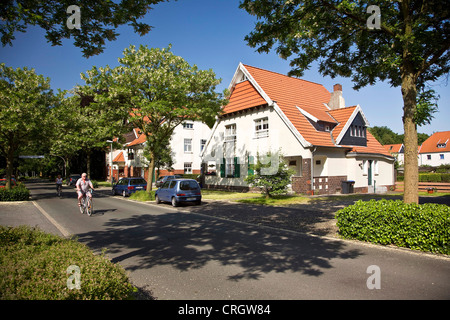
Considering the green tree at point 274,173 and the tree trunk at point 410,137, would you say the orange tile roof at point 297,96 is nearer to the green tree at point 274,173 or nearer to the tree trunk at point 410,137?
the green tree at point 274,173

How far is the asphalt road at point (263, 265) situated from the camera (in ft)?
15.7

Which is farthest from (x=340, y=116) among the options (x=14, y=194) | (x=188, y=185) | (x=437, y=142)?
(x=437, y=142)

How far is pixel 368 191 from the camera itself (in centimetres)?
2511

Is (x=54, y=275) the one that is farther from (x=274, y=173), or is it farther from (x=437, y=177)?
(x=437, y=177)

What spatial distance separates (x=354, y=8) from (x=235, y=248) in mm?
7499

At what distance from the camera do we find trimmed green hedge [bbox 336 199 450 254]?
682cm

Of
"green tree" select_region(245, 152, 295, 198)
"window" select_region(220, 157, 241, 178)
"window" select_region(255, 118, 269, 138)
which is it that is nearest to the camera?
"green tree" select_region(245, 152, 295, 198)

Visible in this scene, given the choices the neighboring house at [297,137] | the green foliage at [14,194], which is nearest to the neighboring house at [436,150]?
the neighboring house at [297,137]

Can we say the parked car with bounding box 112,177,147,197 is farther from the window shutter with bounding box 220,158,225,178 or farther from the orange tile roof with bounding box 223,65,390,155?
the orange tile roof with bounding box 223,65,390,155

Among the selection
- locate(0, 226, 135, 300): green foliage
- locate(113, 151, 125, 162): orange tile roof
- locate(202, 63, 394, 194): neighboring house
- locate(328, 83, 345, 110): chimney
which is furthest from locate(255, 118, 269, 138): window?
locate(113, 151, 125, 162): orange tile roof

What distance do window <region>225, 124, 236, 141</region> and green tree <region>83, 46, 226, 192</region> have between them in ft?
20.4

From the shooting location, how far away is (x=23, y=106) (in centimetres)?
2105
